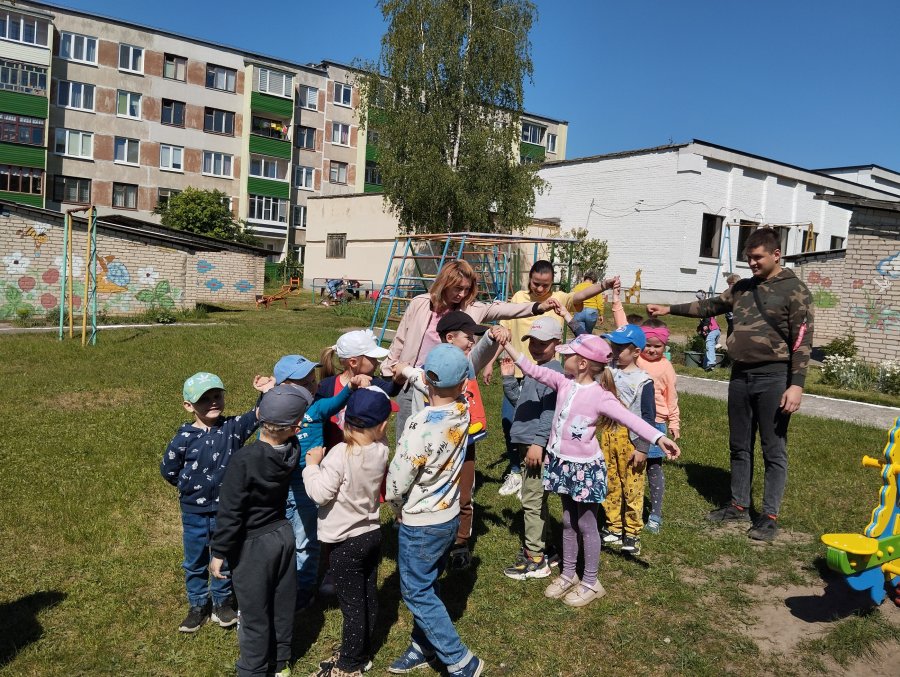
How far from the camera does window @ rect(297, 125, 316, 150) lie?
4803cm

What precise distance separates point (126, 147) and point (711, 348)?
38.9 metres

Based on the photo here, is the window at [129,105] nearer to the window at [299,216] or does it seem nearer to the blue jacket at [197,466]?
the window at [299,216]

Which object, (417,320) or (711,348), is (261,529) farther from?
(711,348)

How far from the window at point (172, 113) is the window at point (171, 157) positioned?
1.46m

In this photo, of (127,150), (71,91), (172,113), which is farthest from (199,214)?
(71,91)

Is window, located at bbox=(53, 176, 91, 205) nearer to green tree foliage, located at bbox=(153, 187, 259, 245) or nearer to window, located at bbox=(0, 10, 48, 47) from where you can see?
green tree foliage, located at bbox=(153, 187, 259, 245)

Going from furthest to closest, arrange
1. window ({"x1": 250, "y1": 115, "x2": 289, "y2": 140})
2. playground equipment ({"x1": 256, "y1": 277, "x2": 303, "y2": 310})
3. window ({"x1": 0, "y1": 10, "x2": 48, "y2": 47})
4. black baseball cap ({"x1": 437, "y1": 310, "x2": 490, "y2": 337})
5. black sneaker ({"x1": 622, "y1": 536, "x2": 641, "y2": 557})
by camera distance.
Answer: window ({"x1": 250, "y1": 115, "x2": 289, "y2": 140})
window ({"x1": 0, "y1": 10, "x2": 48, "y2": 47})
playground equipment ({"x1": 256, "y1": 277, "x2": 303, "y2": 310})
black sneaker ({"x1": 622, "y1": 536, "x2": 641, "y2": 557})
black baseball cap ({"x1": 437, "y1": 310, "x2": 490, "y2": 337})

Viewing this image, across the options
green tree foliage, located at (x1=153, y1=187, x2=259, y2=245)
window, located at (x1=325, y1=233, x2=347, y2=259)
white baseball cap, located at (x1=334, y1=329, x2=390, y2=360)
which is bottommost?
white baseball cap, located at (x1=334, y1=329, x2=390, y2=360)

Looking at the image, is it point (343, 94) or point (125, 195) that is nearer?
point (125, 195)

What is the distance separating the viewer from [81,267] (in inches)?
784

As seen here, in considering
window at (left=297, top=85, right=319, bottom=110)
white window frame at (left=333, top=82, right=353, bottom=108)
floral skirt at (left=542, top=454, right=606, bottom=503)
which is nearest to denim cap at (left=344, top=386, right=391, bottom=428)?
floral skirt at (left=542, top=454, right=606, bottom=503)

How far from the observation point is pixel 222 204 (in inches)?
1619

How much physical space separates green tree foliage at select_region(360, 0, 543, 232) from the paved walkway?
49.4 feet

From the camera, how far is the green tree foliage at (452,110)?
85.1 feet
